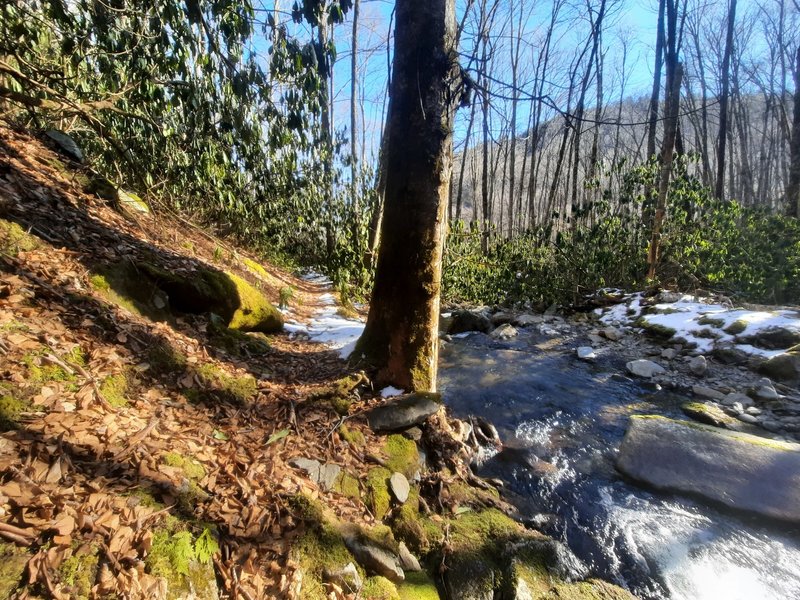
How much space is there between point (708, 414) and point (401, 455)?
357 cm

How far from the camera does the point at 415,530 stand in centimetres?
222

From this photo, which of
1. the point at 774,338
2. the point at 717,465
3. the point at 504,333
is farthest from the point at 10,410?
the point at 774,338

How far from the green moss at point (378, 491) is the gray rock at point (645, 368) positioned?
462cm

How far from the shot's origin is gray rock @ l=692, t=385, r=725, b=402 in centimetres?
466

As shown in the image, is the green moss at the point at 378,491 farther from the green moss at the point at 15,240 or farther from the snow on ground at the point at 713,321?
the snow on ground at the point at 713,321

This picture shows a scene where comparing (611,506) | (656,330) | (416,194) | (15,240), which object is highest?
(416,194)

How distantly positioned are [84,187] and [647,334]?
8406mm

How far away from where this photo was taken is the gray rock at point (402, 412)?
2.86 meters

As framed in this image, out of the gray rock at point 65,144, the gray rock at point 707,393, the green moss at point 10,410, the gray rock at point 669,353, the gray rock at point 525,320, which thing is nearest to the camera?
the green moss at point 10,410

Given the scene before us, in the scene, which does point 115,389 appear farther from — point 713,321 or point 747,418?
point 713,321

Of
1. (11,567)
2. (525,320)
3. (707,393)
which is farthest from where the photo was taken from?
(525,320)

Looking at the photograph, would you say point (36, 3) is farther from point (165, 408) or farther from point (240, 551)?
point (240, 551)

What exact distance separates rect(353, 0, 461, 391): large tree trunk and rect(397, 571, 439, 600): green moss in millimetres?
1435

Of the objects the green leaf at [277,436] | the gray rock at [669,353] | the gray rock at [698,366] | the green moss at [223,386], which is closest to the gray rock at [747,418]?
the gray rock at [698,366]
